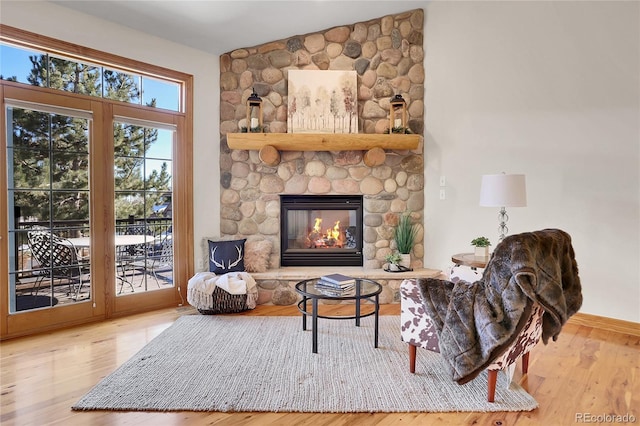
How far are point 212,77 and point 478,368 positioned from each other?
3.79 meters

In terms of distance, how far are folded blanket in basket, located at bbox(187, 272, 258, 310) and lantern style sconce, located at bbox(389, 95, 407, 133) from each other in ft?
7.17

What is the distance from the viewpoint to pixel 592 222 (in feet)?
10.4

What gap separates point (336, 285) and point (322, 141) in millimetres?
1717

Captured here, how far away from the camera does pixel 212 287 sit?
347 centimetres

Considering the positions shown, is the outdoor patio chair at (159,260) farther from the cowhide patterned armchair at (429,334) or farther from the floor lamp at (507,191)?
the floor lamp at (507,191)

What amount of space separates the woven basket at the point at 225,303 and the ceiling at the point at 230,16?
2524 millimetres

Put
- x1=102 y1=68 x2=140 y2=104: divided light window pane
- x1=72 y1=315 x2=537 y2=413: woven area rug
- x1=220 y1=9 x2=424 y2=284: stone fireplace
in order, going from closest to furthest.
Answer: x1=72 y1=315 x2=537 y2=413: woven area rug → x1=102 y1=68 x2=140 y2=104: divided light window pane → x1=220 y1=9 x2=424 y2=284: stone fireplace

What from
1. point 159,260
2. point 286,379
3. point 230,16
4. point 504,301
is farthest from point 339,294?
point 230,16

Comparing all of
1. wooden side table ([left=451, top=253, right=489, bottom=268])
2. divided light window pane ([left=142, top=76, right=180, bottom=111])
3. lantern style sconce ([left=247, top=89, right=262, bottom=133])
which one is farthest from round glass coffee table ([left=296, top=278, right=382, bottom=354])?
divided light window pane ([left=142, top=76, right=180, bottom=111])

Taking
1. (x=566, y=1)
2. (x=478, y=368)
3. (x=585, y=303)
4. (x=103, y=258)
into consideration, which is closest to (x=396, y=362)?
(x=478, y=368)

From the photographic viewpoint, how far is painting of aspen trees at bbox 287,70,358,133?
4062mm

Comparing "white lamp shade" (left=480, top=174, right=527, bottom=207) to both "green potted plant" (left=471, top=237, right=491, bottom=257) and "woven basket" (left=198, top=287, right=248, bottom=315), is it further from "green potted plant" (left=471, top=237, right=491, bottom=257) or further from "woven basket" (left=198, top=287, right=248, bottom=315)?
"woven basket" (left=198, top=287, right=248, bottom=315)

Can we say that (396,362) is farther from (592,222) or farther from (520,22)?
(520,22)

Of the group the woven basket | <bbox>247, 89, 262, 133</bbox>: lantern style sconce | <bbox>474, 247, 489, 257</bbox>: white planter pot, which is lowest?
the woven basket
